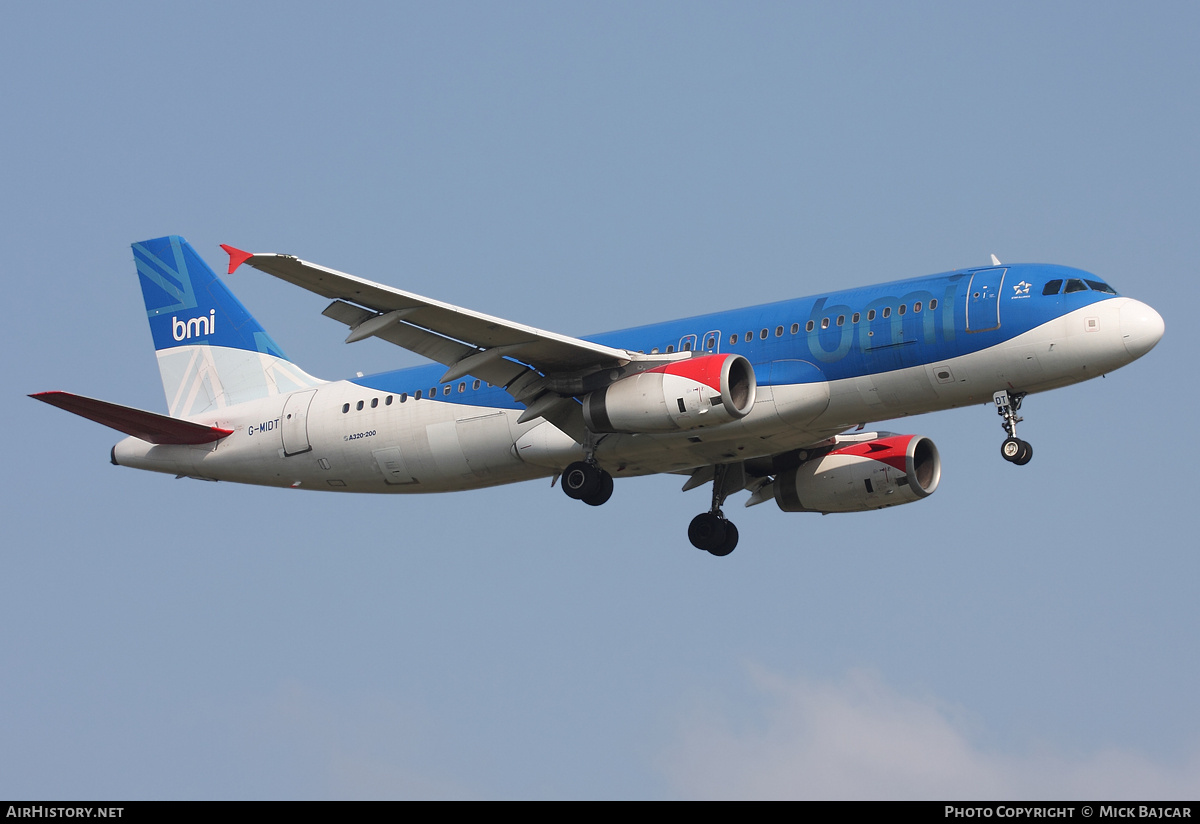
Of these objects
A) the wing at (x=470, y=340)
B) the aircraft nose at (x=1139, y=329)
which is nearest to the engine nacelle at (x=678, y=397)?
the wing at (x=470, y=340)

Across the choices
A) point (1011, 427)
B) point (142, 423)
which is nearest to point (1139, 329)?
point (1011, 427)

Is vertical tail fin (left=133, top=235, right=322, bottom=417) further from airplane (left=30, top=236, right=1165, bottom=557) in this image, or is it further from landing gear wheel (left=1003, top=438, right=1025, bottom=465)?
landing gear wheel (left=1003, top=438, right=1025, bottom=465)

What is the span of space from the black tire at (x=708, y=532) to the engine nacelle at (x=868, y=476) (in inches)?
77.0

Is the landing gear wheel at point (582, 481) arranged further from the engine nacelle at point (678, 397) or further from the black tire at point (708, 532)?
the black tire at point (708, 532)

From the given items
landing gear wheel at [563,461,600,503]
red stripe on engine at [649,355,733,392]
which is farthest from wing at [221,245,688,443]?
red stripe on engine at [649,355,733,392]

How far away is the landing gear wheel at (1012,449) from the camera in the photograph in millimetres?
32469

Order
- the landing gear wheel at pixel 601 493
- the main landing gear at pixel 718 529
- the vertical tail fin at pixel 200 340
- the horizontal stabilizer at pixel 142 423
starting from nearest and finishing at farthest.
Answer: the landing gear wheel at pixel 601 493, the horizontal stabilizer at pixel 142 423, the main landing gear at pixel 718 529, the vertical tail fin at pixel 200 340

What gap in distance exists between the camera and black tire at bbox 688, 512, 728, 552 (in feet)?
131

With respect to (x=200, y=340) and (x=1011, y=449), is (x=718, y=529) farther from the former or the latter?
(x=200, y=340)

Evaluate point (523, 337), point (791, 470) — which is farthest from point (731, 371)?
point (791, 470)

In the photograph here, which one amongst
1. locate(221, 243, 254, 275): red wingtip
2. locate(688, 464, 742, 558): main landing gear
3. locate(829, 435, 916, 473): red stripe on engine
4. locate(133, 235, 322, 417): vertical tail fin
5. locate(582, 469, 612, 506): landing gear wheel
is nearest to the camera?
locate(221, 243, 254, 275): red wingtip

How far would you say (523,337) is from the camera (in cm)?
3356

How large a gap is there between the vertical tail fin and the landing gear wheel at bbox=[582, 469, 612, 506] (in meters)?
10.5
